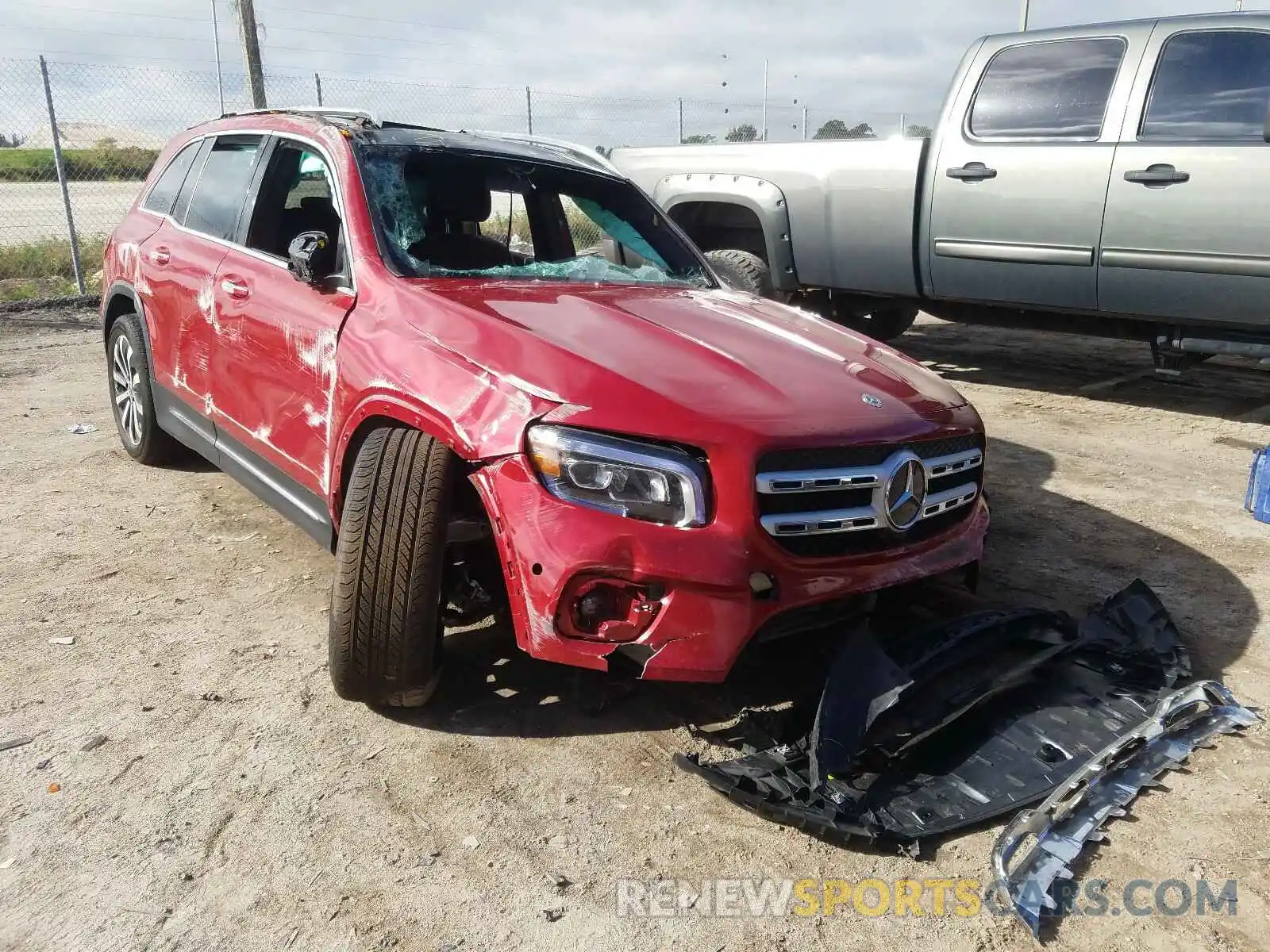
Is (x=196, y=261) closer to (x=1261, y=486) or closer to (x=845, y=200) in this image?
(x=845, y=200)

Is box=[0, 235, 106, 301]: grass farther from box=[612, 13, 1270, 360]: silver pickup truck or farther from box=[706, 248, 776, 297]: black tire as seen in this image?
box=[612, 13, 1270, 360]: silver pickup truck

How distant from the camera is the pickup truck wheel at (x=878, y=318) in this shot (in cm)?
774

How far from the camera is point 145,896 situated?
218 cm

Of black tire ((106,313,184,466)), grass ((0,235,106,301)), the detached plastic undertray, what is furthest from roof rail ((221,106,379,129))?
grass ((0,235,106,301))

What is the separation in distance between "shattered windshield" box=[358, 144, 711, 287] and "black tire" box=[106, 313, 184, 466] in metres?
1.91

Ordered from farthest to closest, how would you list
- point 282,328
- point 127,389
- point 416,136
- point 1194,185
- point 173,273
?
point 1194,185, point 127,389, point 173,273, point 416,136, point 282,328

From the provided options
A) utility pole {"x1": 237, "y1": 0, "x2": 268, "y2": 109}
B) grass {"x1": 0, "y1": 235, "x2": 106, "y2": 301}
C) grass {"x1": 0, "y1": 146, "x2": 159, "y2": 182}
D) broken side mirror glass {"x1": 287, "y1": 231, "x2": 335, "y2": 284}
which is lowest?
grass {"x1": 0, "y1": 235, "x2": 106, "y2": 301}

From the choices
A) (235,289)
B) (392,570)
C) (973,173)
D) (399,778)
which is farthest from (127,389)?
(973,173)

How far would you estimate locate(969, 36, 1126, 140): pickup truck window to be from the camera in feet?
19.7

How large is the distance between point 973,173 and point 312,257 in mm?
4566

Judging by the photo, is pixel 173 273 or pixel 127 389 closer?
pixel 173 273

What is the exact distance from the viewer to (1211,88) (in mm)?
5637

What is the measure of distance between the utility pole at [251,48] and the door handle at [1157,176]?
1070 centimetres

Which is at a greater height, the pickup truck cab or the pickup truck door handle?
the pickup truck door handle
